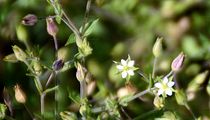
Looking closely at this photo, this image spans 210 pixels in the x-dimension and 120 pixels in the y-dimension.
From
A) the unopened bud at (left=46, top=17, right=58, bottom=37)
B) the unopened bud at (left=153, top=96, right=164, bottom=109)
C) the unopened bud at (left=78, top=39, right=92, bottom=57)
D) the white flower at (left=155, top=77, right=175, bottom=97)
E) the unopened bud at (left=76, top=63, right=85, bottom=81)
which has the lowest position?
the unopened bud at (left=153, top=96, right=164, bottom=109)

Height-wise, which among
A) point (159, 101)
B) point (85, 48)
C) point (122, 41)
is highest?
point (122, 41)

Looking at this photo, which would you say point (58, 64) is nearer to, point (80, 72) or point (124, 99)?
point (80, 72)

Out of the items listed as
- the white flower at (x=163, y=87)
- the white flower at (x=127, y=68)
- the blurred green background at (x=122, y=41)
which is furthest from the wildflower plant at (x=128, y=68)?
the blurred green background at (x=122, y=41)

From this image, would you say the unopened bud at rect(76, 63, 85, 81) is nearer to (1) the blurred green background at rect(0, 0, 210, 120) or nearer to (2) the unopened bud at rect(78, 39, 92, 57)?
(2) the unopened bud at rect(78, 39, 92, 57)

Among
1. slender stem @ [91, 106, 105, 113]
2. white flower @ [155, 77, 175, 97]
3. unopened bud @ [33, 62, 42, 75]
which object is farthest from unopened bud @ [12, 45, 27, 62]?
white flower @ [155, 77, 175, 97]

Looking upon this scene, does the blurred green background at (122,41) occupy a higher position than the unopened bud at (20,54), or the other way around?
the blurred green background at (122,41)

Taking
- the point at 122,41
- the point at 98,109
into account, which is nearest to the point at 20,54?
the point at 98,109

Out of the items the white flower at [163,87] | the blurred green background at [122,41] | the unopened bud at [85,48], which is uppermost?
the blurred green background at [122,41]

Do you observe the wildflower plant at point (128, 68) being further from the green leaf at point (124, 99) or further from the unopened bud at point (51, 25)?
the unopened bud at point (51, 25)
